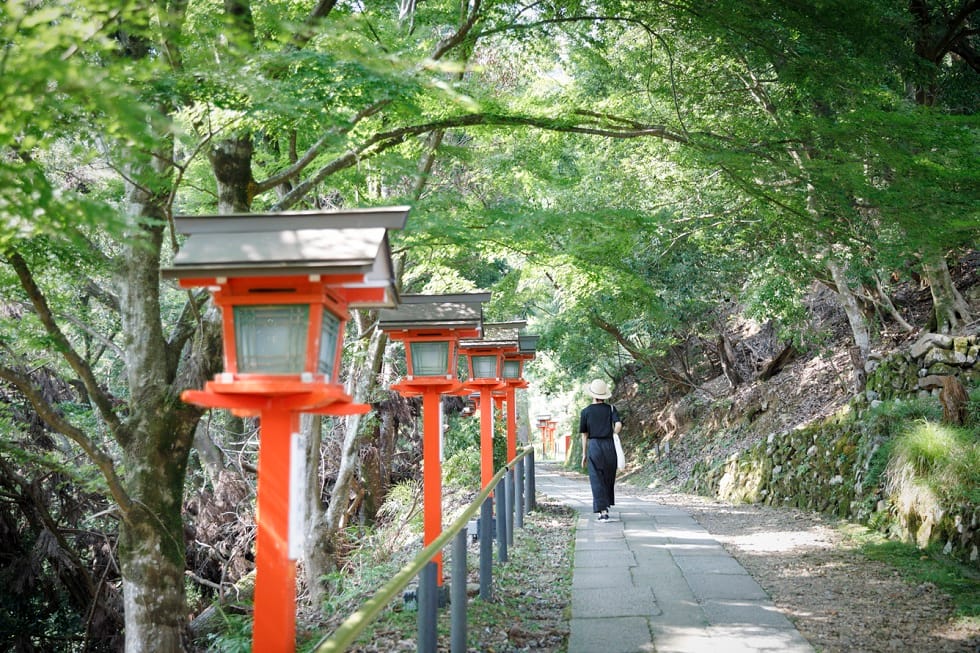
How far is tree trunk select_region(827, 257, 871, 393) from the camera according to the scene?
468 inches

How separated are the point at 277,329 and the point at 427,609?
57.4 inches

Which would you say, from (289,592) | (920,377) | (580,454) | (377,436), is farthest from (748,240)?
(580,454)

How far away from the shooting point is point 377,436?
16031mm

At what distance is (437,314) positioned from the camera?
656cm

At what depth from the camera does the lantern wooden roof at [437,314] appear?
21.5 ft

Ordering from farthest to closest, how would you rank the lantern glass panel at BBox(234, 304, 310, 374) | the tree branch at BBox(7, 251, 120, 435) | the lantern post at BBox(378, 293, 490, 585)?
the lantern post at BBox(378, 293, 490, 585) → the tree branch at BBox(7, 251, 120, 435) → the lantern glass panel at BBox(234, 304, 310, 374)

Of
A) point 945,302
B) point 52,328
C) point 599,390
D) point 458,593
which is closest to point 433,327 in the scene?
point 458,593

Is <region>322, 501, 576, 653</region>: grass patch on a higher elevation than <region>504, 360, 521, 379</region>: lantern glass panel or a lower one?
lower

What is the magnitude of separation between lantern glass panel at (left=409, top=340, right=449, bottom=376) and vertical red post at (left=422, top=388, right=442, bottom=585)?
17 centimetres

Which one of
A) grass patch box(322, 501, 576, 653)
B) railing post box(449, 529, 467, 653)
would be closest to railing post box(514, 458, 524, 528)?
grass patch box(322, 501, 576, 653)

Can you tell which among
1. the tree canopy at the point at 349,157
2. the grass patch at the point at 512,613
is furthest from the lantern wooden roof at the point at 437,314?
the grass patch at the point at 512,613

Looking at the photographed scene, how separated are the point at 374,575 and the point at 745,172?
5217 millimetres

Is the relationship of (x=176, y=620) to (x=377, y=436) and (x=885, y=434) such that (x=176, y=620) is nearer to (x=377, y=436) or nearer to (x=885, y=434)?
(x=885, y=434)

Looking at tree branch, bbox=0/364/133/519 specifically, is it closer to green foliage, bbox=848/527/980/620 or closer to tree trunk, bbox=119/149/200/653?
tree trunk, bbox=119/149/200/653
